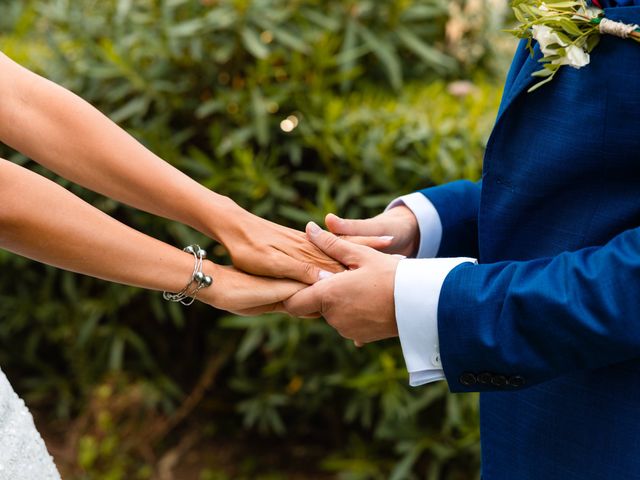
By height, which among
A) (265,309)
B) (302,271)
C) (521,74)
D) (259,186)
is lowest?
(259,186)

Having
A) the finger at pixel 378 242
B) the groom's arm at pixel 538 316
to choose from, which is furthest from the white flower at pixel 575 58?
the finger at pixel 378 242

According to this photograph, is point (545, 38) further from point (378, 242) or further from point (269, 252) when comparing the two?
point (269, 252)

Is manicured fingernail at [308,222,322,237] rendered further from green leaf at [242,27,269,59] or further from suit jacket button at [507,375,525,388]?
green leaf at [242,27,269,59]

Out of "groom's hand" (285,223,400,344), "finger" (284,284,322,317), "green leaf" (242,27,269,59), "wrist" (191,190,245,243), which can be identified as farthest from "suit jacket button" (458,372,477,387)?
"green leaf" (242,27,269,59)

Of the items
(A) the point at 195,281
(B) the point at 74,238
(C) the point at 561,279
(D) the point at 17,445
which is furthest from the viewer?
(A) the point at 195,281

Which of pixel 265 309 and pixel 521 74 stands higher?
pixel 521 74

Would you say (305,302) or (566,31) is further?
(305,302)

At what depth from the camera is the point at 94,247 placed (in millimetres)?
1664

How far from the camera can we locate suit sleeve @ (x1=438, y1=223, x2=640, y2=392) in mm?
1344

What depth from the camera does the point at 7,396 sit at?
1.49 metres

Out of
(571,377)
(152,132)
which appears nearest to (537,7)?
(571,377)

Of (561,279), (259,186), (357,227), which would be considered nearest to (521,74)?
(561,279)

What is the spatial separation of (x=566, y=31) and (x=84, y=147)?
3.49ft

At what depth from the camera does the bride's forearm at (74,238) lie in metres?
1.53
